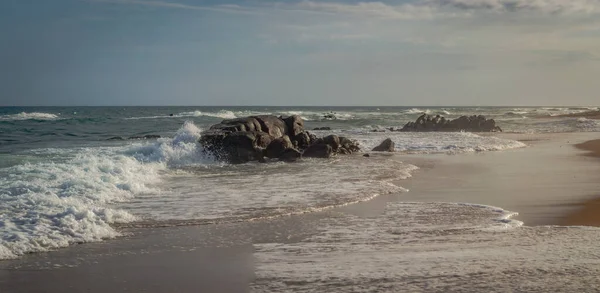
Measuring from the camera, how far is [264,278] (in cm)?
657

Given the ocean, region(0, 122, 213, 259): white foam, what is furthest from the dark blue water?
the ocean

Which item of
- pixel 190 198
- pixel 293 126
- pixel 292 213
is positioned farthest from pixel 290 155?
pixel 292 213

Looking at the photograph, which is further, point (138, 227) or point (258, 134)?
point (258, 134)

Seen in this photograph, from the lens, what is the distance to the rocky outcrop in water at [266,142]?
22.3 m

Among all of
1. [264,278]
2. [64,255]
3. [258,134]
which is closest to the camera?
[264,278]

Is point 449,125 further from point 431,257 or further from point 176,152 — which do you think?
point 431,257

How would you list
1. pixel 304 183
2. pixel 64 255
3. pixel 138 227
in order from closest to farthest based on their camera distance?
pixel 64 255 → pixel 138 227 → pixel 304 183

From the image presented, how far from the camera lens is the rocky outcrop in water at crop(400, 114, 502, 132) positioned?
46.0 meters

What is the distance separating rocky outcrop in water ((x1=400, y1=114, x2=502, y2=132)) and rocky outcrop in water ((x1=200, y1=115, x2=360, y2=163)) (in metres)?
20.2

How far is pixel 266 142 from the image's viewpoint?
77.6 feet

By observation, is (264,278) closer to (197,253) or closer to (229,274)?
(229,274)

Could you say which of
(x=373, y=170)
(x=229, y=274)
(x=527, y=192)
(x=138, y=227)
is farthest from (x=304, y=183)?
(x=229, y=274)

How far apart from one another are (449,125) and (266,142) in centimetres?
2686

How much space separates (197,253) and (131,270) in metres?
1.08
